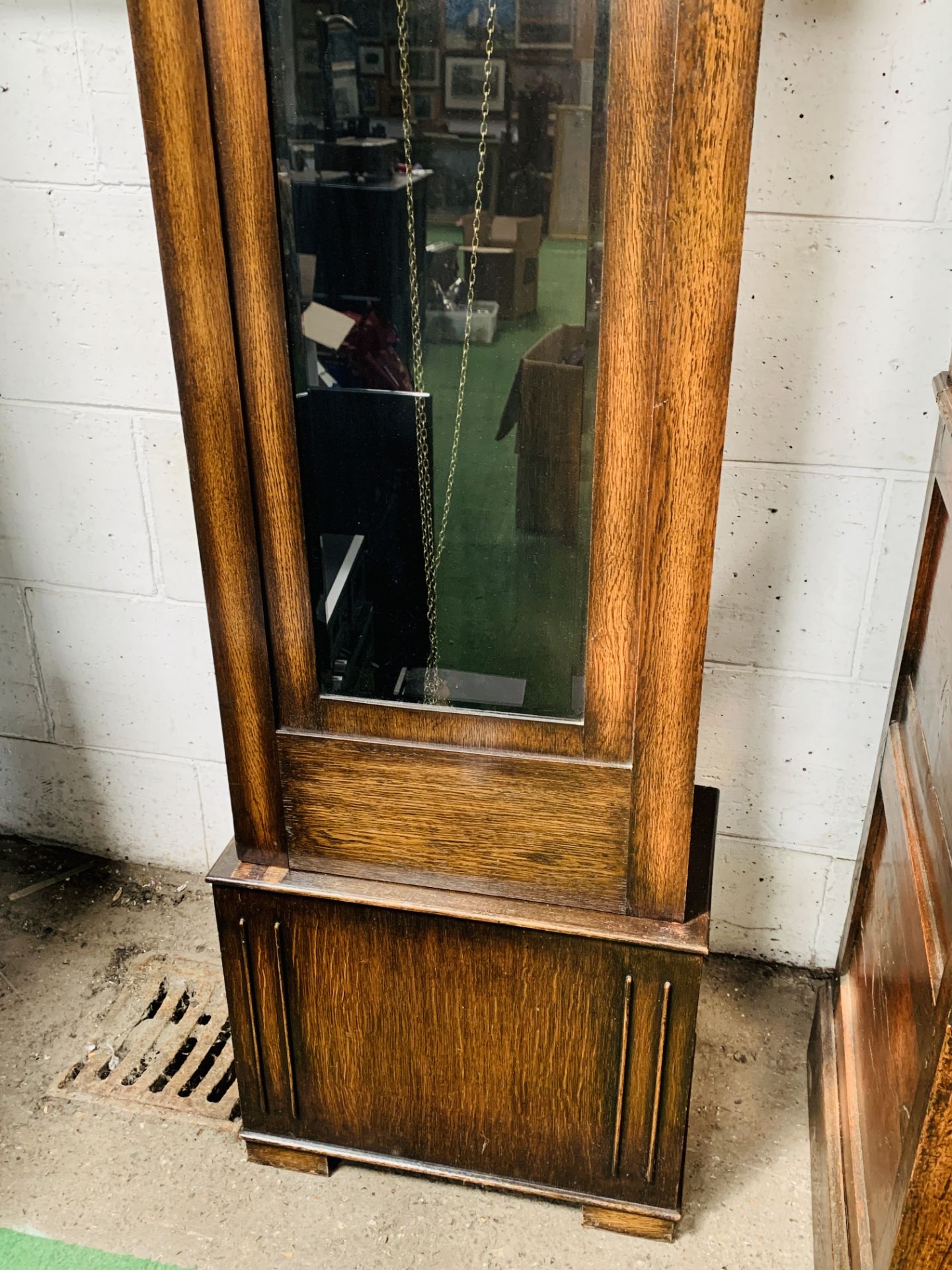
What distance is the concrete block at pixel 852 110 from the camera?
121cm

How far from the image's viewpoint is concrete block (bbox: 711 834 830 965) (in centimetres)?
167

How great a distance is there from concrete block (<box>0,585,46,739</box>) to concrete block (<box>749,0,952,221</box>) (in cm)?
129

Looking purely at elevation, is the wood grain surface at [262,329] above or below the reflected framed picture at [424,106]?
below

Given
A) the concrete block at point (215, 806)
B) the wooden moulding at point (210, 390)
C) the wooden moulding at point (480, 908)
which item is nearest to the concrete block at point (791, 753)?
the wooden moulding at point (480, 908)

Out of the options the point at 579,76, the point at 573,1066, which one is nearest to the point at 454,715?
the point at 573,1066

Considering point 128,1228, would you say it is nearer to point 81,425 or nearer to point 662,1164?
point 662,1164

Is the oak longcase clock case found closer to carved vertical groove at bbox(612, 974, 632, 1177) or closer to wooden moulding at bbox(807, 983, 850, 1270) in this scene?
carved vertical groove at bbox(612, 974, 632, 1177)

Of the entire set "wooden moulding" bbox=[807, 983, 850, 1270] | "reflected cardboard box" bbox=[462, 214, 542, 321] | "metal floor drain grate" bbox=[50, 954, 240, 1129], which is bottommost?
"metal floor drain grate" bbox=[50, 954, 240, 1129]

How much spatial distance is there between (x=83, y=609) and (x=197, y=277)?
0.91 meters

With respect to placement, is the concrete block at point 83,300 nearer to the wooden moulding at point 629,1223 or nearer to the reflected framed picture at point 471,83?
the reflected framed picture at point 471,83

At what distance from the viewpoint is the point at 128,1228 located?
1375mm

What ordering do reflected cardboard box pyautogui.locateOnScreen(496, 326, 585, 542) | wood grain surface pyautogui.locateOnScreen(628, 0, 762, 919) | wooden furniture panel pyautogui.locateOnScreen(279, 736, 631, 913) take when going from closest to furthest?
1. wood grain surface pyautogui.locateOnScreen(628, 0, 762, 919)
2. reflected cardboard box pyautogui.locateOnScreen(496, 326, 585, 542)
3. wooden furniture panel pyautogui.locateOnScreen(279, 736, 631, 913)

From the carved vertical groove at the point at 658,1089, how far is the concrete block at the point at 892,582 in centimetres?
57

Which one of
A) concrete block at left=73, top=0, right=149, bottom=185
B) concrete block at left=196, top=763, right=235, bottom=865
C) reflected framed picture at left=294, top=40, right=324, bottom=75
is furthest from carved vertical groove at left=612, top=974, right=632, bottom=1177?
concrete block at left=73, top=0, right=149, bottom=185
